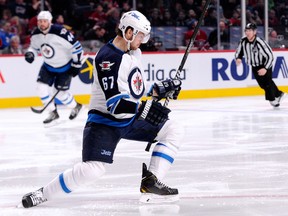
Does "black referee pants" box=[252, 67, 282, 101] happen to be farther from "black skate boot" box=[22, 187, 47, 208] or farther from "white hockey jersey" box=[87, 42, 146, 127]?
"black skate boot" box=[22, 187, 47, 208]

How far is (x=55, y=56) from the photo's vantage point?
9.39m

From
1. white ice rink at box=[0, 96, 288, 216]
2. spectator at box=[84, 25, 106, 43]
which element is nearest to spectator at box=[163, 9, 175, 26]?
spectator at box=[84, 25, 106, 43]

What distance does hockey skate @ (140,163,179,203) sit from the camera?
441cm

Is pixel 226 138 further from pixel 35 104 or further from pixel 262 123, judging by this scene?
pixel 35 104

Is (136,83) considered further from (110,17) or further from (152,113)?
(110,17)

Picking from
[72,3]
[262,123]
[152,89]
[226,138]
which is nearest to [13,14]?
[72,3]

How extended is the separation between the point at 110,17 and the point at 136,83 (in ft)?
28.5

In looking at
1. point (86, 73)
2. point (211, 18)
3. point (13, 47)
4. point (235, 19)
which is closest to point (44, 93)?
point (13, 47)

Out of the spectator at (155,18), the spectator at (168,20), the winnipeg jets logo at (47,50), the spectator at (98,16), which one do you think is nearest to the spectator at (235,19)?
the spectator at (168,20)

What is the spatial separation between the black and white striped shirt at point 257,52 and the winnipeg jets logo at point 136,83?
6755mm

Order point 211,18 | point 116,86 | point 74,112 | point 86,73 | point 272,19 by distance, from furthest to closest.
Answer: point 272,19 → point 211,18 → point 86,73 → point 74,112 → point 116,86

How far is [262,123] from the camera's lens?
8.88 m

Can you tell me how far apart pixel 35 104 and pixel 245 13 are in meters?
3.76

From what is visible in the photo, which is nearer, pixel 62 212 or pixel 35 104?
pixel 62 212
